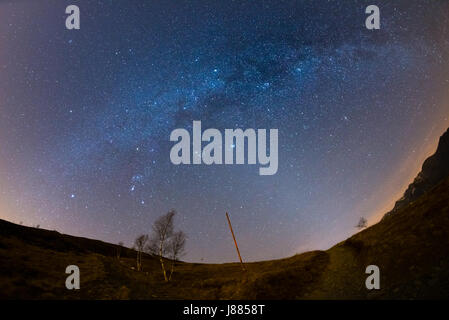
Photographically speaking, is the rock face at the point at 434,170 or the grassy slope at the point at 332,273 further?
the rock face at the point at 434,170

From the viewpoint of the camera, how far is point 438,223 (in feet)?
62.4

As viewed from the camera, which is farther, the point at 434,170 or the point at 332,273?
the point at 434,170

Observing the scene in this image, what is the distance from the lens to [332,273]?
21438 mm

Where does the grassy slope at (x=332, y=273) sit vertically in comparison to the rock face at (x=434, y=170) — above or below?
below

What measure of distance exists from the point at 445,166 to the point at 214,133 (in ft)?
306

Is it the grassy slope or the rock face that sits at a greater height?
the rock face

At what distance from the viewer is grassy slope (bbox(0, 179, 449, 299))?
49.6 feet

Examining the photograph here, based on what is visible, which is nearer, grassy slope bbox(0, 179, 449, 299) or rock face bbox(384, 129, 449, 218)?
grassy slope bbox(0, 179, 449, 299)

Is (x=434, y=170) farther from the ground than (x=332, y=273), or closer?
farther from the ground

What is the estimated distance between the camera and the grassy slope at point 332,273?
49.6 feet
